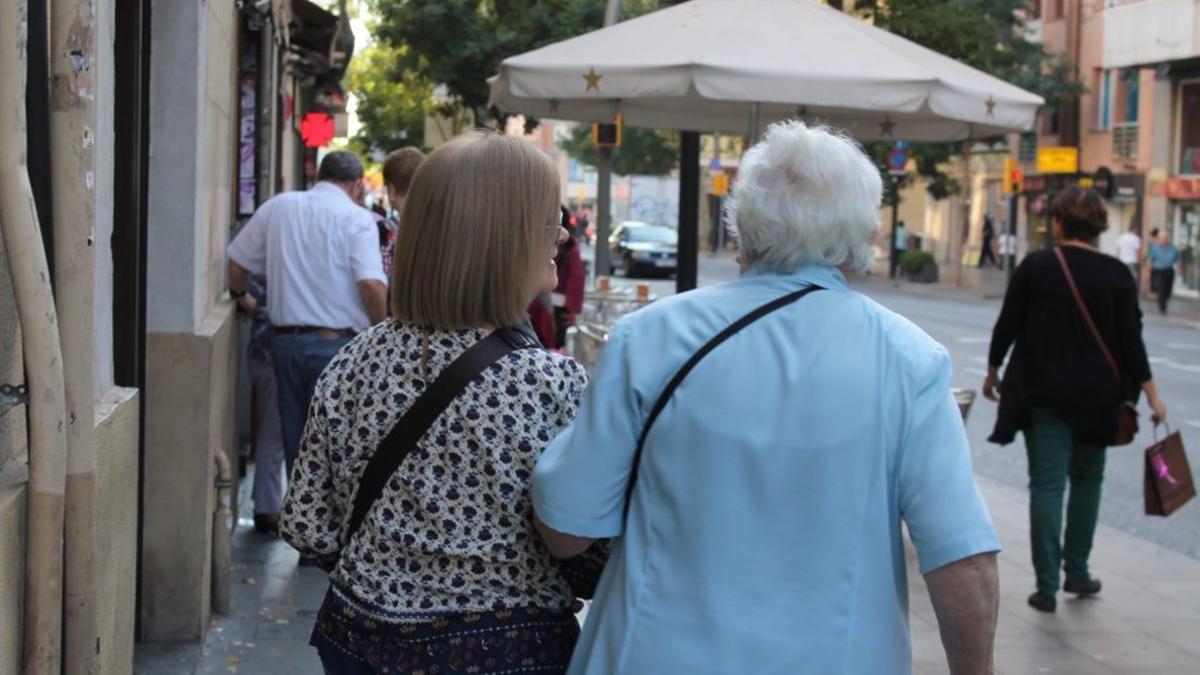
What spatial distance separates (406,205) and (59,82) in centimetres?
80

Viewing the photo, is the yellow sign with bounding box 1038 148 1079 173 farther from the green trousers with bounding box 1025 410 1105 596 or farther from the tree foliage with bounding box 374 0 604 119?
the green trousers with bounding box 1025 410 1105 596

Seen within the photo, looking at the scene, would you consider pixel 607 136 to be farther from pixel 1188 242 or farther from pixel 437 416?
pixel 1188 242

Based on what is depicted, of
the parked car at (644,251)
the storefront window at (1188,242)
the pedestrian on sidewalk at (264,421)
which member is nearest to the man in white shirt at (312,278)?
the pedestrian on sidewalk at (264,421)

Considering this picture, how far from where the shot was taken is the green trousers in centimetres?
743

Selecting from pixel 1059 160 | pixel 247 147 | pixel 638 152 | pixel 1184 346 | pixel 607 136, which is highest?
pixel 638 152

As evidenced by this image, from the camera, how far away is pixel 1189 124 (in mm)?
42656

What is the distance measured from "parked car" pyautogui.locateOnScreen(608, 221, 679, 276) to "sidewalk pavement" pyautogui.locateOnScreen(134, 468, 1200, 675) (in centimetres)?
3866

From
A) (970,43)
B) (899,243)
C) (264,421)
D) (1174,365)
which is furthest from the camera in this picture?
Result: (899,243)

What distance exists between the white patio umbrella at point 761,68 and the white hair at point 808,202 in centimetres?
486

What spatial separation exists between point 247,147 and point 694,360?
9405 mm

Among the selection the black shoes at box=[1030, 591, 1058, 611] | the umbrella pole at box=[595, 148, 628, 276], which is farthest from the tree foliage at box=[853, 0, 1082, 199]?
the black shoes at box=[1030, 591, 1058, 611]

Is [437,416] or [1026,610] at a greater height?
[437,416]

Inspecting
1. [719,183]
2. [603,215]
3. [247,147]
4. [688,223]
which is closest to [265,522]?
[688,223]

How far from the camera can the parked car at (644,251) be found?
47969 mm
